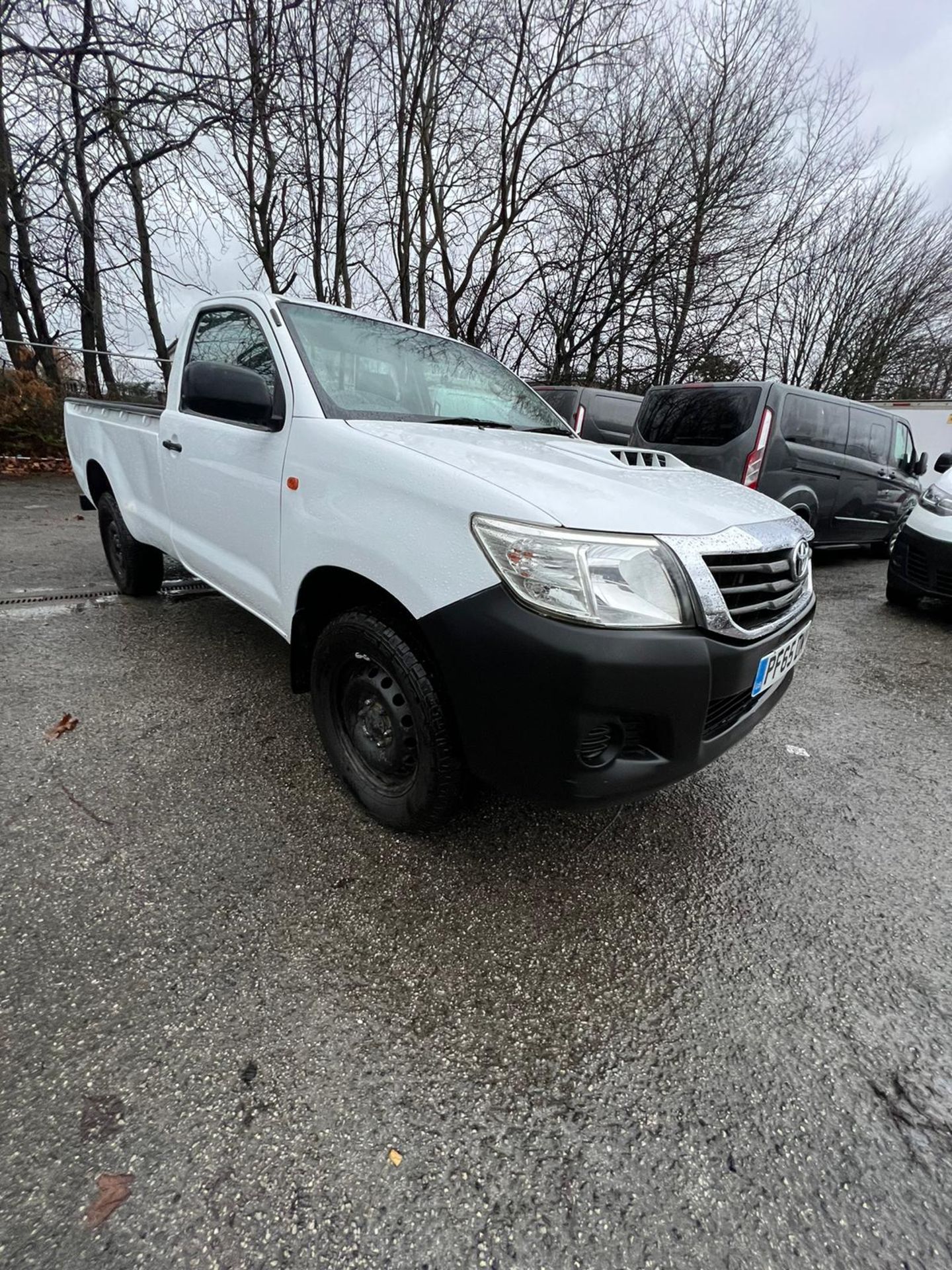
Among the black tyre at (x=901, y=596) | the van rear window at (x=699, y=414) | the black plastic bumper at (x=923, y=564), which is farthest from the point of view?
the van rear window at (x=699, y=414)

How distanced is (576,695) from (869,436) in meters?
7.52

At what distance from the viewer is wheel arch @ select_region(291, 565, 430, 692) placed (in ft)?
6.17

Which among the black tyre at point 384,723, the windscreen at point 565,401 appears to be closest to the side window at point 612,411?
the windscreen at point 565,401

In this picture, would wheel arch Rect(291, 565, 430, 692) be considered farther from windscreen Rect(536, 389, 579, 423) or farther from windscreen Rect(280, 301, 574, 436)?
windscreen Rect(536, 389, 579, 423)

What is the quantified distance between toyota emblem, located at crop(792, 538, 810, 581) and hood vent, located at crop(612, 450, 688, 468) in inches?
24.0

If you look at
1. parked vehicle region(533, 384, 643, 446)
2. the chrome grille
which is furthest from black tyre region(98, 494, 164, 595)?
parked vehicle region(533, 384, 643, 446)

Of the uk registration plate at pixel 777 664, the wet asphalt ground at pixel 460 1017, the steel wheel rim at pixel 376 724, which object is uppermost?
the uk registration plate at pixel 777 664

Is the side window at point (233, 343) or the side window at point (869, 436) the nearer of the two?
the side window at point (233, 343)

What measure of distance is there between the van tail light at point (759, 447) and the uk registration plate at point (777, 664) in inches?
160

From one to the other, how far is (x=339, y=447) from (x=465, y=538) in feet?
2.24

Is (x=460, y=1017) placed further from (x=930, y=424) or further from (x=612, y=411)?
(x=930, y=424)

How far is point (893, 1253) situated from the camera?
1.11m

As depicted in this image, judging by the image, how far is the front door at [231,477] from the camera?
2338 millimetres

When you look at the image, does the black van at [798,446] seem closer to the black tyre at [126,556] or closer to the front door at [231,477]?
the front door at [231,477]
